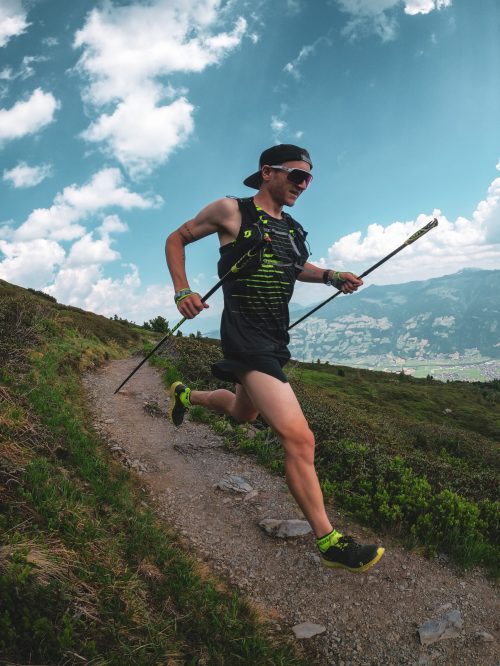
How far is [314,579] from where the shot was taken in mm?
4738

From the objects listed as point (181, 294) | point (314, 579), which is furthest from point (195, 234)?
point (314, 579)

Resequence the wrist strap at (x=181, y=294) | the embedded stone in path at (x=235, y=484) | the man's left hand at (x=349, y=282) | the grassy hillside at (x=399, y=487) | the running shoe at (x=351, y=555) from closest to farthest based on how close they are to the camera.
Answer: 1. the running shoe at (x=351, y=555)
2. the wrist strap at (x=181, y=294)
3. the grassy hillside at (x=399, y=487)
4. the man's left hand at (x=349, y=282)
5. the embedded stone in path at (x=235, y=484)

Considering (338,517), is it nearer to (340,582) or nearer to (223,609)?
(340,582)

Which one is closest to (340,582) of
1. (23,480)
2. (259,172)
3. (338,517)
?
(338,517)

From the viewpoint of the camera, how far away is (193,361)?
13.9m

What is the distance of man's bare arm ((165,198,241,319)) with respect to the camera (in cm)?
479

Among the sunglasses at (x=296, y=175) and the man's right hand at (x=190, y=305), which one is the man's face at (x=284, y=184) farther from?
the man's right hand at (x=190, y=305)

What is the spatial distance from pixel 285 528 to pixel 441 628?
202 cm

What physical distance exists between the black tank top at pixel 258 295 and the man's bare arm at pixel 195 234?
0.44 ft

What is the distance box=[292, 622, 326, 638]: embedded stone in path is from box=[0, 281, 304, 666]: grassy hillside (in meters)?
0.29

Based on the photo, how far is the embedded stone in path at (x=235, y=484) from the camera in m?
6.53

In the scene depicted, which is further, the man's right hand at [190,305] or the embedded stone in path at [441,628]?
the man's right hand at [190,305]

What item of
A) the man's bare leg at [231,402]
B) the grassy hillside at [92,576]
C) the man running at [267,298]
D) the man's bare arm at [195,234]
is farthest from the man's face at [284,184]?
the grassy hillside at [92,576]

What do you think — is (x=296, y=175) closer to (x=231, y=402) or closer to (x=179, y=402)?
(x=231, y=402)
